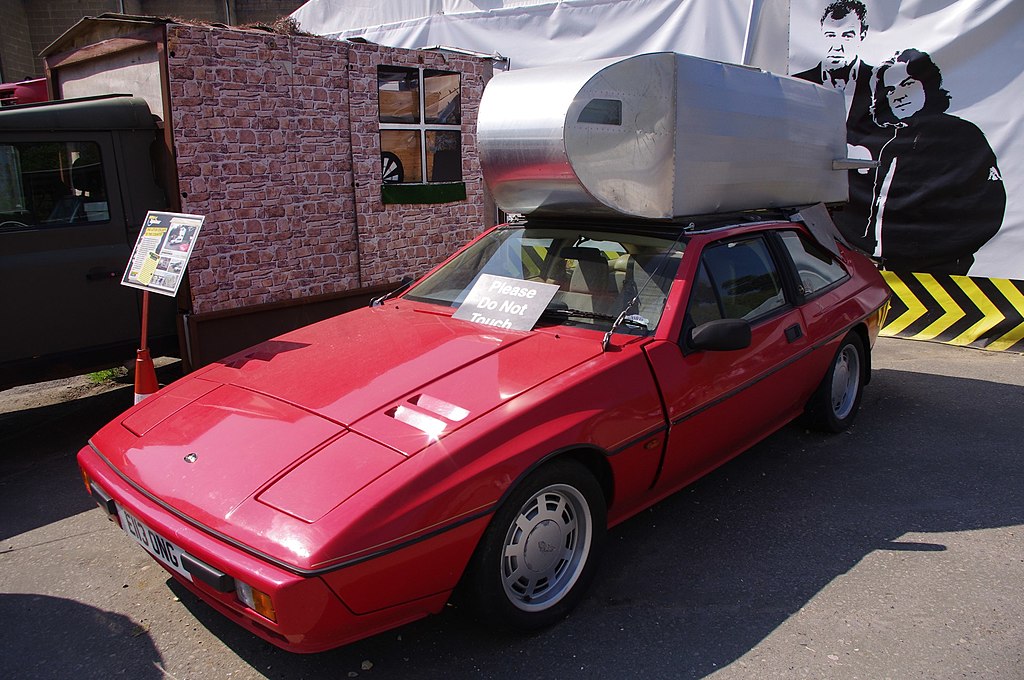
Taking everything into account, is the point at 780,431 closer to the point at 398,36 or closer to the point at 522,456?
the point at 522,456

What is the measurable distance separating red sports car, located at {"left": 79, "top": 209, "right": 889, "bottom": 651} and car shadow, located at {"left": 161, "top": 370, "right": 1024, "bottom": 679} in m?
0.22

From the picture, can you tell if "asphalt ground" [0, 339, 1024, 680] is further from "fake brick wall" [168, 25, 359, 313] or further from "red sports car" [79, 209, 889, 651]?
"fake brick wall" [168, 25, 359, 313]

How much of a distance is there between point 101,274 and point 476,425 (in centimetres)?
349

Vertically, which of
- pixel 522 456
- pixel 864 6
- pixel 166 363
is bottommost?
pixel 166 363

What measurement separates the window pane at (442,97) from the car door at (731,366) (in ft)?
12.4

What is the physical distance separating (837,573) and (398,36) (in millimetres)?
8676

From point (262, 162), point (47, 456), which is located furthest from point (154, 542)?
point (262, 162)

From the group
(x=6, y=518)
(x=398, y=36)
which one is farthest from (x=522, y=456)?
(x=398, y=36)

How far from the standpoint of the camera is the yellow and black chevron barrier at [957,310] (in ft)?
23.0

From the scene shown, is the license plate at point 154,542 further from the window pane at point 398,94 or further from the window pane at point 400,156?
the window pane at point 398,94

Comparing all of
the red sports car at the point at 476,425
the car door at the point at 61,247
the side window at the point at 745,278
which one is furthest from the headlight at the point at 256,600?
the car door at the point at 61,247

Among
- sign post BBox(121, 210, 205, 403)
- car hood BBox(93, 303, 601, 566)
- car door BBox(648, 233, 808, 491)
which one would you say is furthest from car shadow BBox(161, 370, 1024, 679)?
sign post BBox(121, 210, 205, 403)

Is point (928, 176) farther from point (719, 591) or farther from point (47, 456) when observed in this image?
point (47, 456)

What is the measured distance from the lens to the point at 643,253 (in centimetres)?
368
